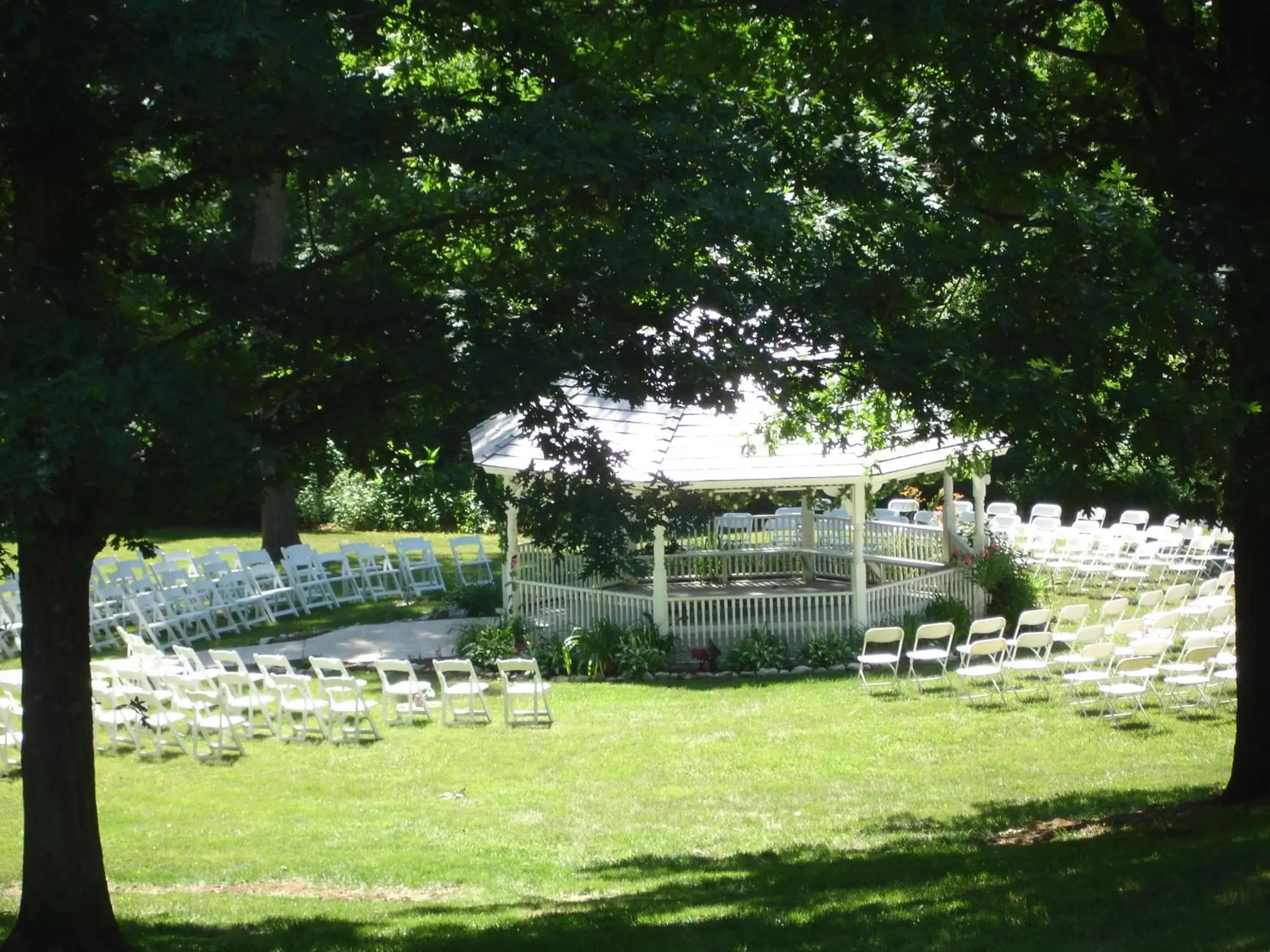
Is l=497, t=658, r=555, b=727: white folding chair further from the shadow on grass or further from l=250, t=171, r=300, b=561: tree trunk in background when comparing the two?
the shadow on grass

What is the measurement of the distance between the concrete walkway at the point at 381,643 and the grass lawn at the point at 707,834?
10.8ft

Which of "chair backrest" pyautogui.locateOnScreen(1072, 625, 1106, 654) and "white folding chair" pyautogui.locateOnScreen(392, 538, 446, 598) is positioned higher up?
"white folding chair" pyautogui.locateOnScreen(392, 538, 446, 598)

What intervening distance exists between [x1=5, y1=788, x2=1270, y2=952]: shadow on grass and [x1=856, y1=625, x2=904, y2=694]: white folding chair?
6.63 metres

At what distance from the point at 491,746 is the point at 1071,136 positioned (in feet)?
29.5

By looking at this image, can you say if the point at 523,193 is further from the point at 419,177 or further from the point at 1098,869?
the point at 1098,869

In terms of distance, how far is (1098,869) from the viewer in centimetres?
871

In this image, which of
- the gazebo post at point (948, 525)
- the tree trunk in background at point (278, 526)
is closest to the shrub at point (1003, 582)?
the gazebo post at point (948, 525)

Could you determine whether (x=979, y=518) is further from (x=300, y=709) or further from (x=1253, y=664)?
(x=1253, y=664)

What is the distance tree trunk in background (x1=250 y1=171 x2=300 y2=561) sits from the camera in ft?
81.6

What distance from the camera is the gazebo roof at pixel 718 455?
19156mm

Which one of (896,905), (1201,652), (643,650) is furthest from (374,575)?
(896,905)

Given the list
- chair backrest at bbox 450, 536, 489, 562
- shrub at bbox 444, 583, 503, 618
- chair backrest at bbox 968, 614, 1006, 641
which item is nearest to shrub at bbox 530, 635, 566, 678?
shrub at bbox 444, 583, 503, 618

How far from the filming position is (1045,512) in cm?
3047

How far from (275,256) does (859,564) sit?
10.9 m
